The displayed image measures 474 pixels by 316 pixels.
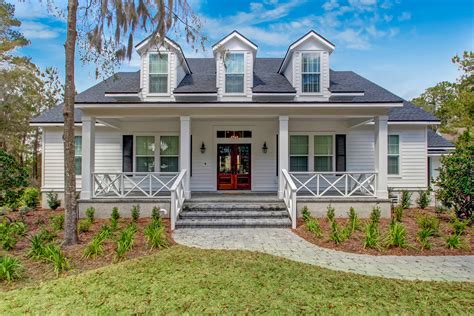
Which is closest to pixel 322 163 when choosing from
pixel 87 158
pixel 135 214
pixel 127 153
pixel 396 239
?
pixel 396 239

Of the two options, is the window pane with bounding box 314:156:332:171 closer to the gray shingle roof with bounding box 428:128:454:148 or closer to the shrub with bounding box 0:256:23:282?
the gray shingle roof with bounding box 428:128:454:148

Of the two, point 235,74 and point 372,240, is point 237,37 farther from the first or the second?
point 372,240

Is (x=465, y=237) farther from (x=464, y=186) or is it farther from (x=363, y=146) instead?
(x=363, y=146)

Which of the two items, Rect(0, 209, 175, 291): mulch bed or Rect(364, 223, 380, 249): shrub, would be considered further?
Rect(364, 223, 380, 249): shrub

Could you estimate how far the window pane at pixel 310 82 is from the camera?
1157cm

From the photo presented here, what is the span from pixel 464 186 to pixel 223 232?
287 inches

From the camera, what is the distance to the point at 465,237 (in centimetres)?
721

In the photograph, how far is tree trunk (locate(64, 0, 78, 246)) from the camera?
6.30m

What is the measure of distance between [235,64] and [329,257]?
8.50 metres

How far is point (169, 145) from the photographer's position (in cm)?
1227

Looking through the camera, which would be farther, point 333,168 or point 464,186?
point 333,168

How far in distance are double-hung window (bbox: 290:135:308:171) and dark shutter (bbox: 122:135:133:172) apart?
7072mm

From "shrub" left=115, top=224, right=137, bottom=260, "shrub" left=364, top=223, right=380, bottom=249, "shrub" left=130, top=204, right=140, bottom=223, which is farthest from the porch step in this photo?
"shrub" left=364, top=223, right=380, bottom=249

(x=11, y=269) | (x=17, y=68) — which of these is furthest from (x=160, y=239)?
(x=17, y=68)
